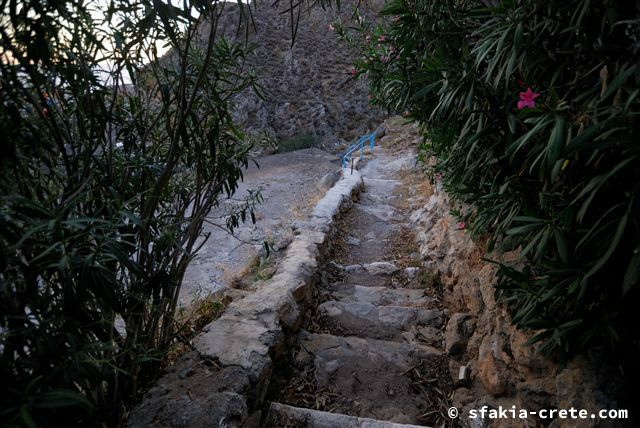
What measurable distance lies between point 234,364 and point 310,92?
1353cm

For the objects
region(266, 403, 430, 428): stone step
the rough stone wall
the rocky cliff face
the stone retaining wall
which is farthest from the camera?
the rocky cliff face

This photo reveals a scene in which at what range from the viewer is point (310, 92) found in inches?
Result: 558

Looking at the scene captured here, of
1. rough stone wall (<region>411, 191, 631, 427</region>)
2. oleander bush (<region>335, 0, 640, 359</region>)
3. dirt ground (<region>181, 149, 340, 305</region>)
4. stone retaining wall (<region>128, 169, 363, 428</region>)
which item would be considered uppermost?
oleander bush (<region>335, 0, 640, 359</region>)

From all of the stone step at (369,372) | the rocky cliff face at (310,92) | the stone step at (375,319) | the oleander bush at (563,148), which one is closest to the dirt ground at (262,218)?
the stone step at (375,319)

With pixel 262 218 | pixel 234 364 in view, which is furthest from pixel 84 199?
pixel 262 218

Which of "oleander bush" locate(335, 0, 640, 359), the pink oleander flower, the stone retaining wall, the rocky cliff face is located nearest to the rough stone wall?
"oleander bush" locate(335, 0, 640, 359)

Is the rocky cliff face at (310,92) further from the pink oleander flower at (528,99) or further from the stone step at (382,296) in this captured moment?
the pink oleander flower at (528,99)

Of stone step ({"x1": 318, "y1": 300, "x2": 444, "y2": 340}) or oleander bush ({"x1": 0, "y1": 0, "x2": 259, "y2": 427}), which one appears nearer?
oleander bush ({"x1": 0, "y1": 0, "x2": 259, "y2": 427})

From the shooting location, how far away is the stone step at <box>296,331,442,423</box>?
1.84 m

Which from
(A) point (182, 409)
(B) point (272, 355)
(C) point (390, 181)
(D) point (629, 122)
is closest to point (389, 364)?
(B) point (272, 355)

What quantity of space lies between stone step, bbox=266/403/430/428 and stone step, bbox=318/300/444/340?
85 cm

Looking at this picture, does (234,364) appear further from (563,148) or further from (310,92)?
(310,92)

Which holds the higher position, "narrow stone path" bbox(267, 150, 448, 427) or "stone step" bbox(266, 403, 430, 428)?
"stone step" bbox(266, 403, 430, 428)

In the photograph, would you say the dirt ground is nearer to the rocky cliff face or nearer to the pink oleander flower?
the pink oleander flower
